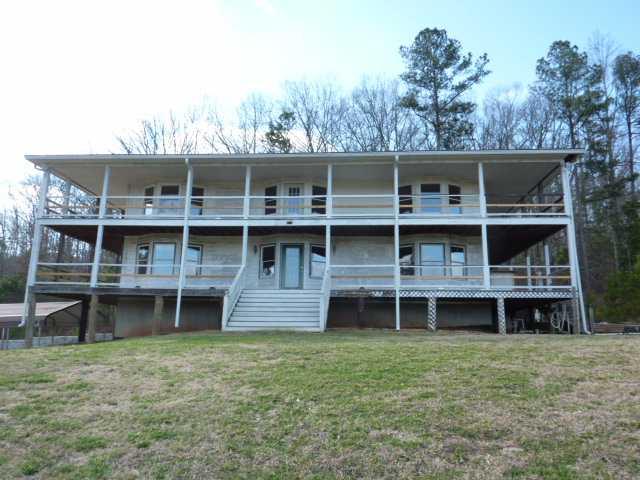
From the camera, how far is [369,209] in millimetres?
22266

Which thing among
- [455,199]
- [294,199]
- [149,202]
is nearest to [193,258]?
[149,202]

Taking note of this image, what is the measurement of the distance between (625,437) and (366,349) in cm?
575

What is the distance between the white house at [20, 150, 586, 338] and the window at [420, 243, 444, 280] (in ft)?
0.16

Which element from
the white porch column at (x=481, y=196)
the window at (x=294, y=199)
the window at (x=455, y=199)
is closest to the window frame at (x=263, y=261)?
the window at (x=294, y=199)

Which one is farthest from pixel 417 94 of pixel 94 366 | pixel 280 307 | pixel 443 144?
pixel 94 366

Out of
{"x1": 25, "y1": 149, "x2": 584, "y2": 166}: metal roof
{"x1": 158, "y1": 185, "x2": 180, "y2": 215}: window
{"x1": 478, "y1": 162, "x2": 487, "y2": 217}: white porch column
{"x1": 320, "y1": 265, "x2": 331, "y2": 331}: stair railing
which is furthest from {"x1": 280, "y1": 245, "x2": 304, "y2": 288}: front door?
{"x1": 478, "y1": 162, "x2": 487, "y2": 217}: white porch column

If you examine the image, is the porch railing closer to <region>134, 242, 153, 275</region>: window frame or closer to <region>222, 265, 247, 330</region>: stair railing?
<region>134, 242, 153, 275</region>: window frame

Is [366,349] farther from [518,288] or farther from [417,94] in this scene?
[417,94]

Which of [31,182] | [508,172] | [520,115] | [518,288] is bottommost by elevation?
[518,288]

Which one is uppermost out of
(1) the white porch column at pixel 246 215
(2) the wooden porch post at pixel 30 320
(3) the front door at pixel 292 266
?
(1) the white porch column at pixel 246 215

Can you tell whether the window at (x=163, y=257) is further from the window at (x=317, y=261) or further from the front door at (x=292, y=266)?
the window at (x=317, y=261)

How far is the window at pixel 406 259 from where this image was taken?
2122 centimetres

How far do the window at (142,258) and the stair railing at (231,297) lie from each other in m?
5.00

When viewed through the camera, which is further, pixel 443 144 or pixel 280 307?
pixel 443 144
